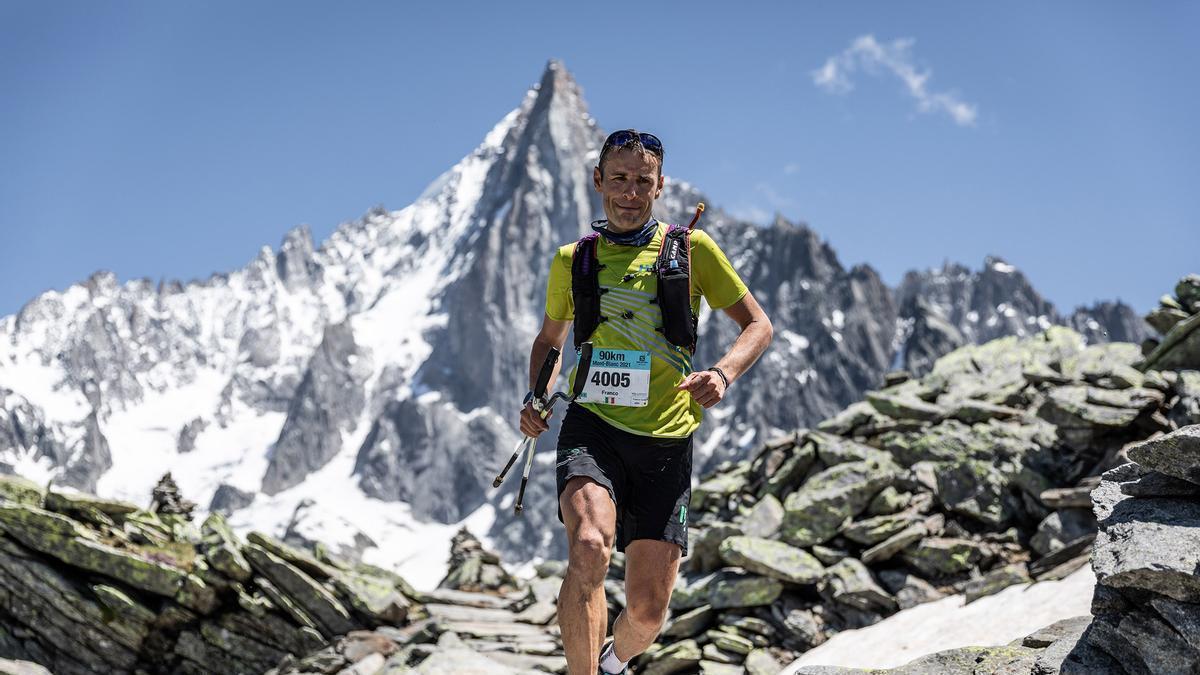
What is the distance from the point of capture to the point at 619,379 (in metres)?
6.69

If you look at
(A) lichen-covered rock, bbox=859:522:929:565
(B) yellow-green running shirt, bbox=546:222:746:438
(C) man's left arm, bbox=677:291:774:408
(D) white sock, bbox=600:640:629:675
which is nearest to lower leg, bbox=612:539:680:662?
(D) white sock, bbox=600:640:629:675

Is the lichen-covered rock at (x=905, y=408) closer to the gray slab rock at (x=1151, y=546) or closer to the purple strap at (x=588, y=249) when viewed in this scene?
the gray slab rock at (x=1151, y=546)

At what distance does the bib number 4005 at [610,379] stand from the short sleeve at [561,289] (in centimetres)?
72

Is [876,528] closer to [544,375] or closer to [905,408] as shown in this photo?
[905,408]

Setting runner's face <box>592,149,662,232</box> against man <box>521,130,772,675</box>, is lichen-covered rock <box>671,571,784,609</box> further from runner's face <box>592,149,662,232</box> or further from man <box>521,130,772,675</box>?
runner's face <box>592,149,662,232</box>

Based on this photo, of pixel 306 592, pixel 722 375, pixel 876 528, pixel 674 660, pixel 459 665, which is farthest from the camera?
pixel 306 592

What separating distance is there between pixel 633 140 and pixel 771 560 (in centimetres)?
757

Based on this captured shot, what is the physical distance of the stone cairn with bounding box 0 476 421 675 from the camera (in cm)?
1527

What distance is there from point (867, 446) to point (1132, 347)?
1038cm

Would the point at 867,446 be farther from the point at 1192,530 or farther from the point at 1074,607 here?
the point at 1192,530

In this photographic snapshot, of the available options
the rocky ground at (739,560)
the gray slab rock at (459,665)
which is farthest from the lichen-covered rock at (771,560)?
the gray slab rock at (459,665)

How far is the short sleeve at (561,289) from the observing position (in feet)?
23.5

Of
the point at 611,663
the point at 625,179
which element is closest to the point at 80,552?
the point at 611,663

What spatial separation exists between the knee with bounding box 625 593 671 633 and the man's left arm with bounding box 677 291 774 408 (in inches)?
60.6
